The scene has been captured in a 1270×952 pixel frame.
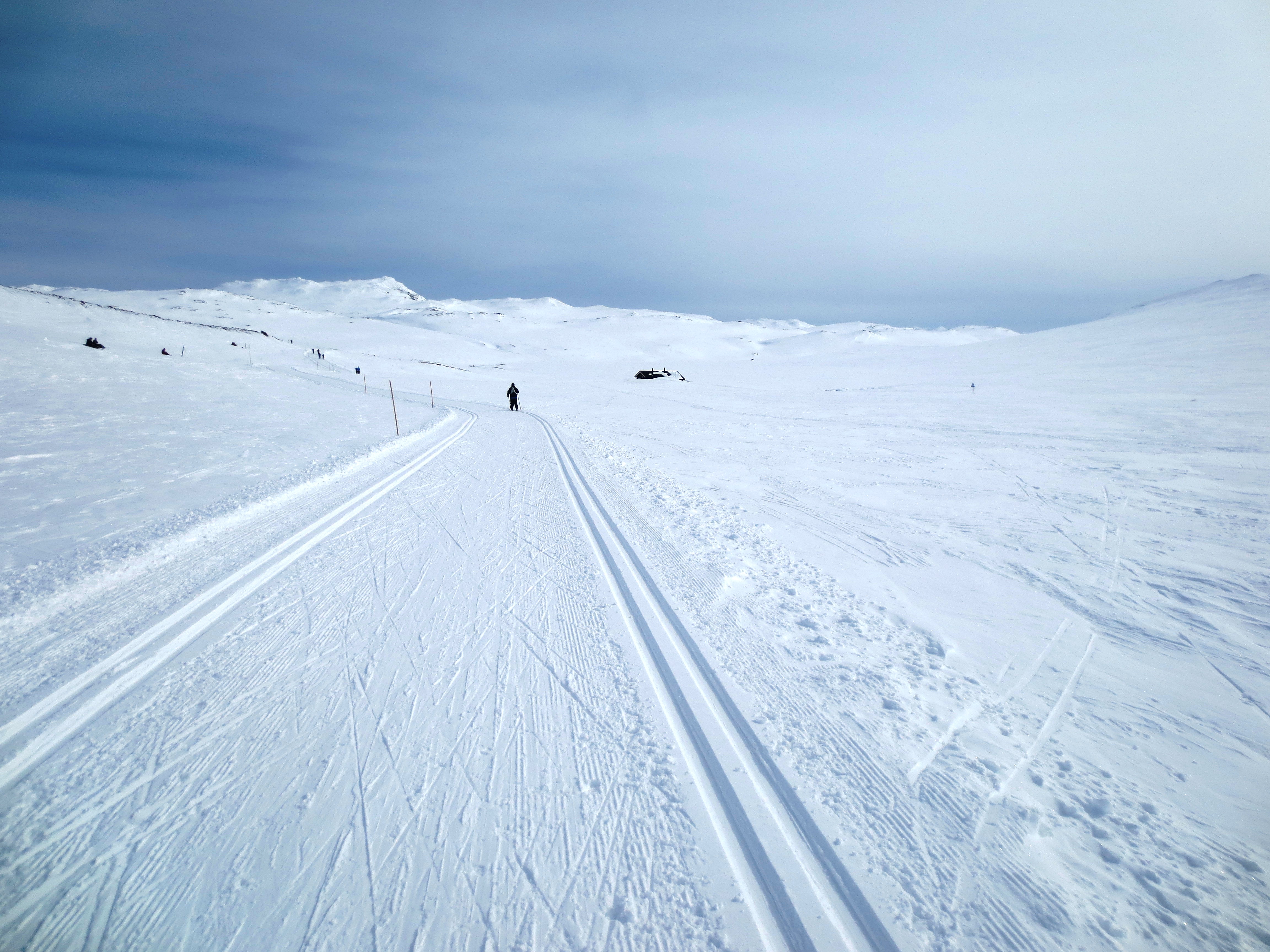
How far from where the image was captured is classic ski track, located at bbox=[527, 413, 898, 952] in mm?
2217

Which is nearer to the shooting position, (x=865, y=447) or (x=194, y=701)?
(x=194, y=701)

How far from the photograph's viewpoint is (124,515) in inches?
266

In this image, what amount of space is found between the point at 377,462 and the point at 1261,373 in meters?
36.7

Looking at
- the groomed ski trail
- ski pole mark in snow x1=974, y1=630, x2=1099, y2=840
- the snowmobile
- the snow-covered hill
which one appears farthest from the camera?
the snow-covered hill

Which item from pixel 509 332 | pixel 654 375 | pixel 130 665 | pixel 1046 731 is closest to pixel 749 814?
pixel 1046 731

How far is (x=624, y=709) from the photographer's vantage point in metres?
3.39

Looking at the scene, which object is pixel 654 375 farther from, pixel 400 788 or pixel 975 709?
pixel 400 788

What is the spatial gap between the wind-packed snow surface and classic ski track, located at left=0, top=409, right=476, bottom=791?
0.09 ft

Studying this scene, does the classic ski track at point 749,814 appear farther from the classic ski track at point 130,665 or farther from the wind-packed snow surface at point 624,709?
the classic ski track at point 130,665

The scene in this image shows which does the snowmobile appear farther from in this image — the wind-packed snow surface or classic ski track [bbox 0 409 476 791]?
classic ski track [bbox 0 409 476 791]

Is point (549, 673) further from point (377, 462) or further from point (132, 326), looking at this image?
point (132, 326)

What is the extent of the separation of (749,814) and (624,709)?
1004 mm

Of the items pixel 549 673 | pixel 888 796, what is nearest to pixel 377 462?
pixel 549 673

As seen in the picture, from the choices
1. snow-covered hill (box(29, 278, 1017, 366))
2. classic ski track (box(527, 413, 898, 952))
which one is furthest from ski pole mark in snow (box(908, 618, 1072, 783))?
snow-covered hill (box(29, 278, 1017, 366))
